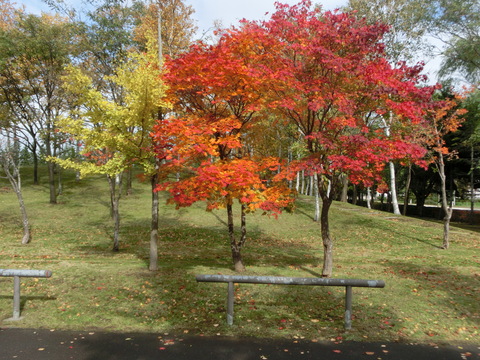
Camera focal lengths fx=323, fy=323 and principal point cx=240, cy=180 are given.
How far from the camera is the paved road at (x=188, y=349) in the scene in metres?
4.89

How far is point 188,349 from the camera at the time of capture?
5.10 meters

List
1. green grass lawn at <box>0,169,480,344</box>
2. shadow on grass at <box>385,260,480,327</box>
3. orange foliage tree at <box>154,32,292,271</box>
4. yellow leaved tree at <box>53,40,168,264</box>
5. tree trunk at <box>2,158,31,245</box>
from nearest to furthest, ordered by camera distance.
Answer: green grass lawn at <box>0,169,480,344</box>
shadow on grass at <box>385,260,480,327</box>
orange foliage tree at <box>154,32,292,271</box>
yellow leaved tree at <box>53,40,168,264</box>
tree trunk at <box>2,158,31,245</box>

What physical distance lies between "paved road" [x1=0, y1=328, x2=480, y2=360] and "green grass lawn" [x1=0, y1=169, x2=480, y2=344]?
34cm

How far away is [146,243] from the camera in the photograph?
15.9m

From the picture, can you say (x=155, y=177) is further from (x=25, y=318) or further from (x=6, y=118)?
(x=6, y=118)

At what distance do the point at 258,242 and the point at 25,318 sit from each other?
11.9 meters

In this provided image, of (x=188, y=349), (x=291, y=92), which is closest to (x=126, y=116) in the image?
(x=291, y=92)

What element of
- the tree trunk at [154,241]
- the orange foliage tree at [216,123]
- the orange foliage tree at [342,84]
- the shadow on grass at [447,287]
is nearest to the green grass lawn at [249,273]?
the shadow on grass at [447,287]

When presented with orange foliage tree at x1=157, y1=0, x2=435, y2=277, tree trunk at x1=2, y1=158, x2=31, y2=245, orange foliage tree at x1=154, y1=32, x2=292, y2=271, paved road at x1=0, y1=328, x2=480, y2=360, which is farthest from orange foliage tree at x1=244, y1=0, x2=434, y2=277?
tree trunk at x1=2, y1=158, x2=31, y2=245

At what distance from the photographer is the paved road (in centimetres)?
489

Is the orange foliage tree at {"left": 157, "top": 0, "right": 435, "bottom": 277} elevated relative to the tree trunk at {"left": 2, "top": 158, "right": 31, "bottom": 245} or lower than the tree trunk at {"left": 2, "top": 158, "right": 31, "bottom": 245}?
elevated

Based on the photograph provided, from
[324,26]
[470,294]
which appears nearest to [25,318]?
[324,26]

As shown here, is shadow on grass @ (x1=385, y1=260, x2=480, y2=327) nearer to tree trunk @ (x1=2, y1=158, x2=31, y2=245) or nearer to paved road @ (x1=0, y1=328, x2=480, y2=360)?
paved road @ (x1=0, y1=328, x2=480, y2=360)

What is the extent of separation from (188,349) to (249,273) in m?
5.15
